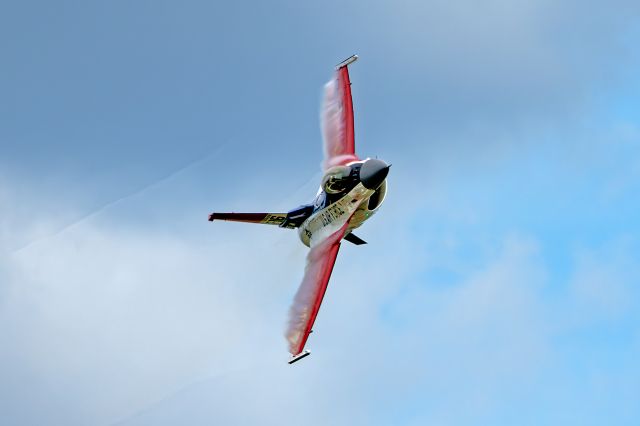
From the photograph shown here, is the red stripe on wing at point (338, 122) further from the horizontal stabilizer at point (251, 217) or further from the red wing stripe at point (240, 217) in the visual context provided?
the red wing stripe at point (240, 217)

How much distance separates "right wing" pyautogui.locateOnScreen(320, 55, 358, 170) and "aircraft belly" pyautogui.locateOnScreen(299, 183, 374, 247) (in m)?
2.56

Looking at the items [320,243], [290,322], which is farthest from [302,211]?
[290,322]

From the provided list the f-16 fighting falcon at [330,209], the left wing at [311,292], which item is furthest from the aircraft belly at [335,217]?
the left wing at [311,292]

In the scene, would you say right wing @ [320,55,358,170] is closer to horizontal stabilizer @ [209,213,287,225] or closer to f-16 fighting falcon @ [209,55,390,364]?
f-16 fighting falcon @ [209,55,390,364]

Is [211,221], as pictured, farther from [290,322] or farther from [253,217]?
[290,322]

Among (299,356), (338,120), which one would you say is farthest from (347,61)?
(299,356)

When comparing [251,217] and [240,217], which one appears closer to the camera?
[251,217]

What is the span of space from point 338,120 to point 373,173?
829cm

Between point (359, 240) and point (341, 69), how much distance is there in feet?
39.8

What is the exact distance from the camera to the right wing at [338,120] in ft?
295

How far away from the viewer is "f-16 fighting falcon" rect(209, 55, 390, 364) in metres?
85.4

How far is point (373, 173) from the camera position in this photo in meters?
85.5

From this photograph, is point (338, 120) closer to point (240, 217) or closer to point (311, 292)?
point (240, 217)

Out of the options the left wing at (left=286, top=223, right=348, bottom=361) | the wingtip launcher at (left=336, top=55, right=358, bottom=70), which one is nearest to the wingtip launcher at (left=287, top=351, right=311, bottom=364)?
the left wing at (left=286, top=223, right=348, bottom=361)
